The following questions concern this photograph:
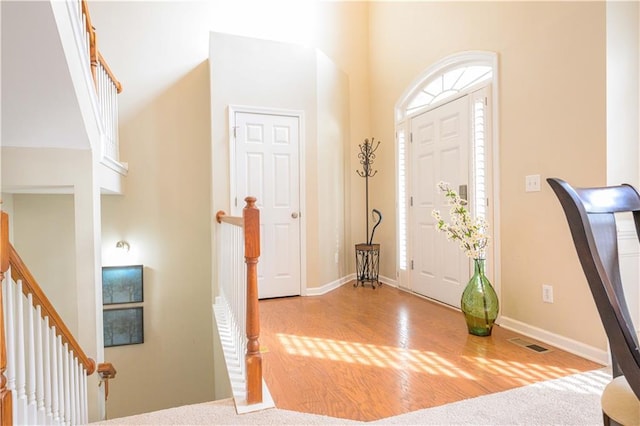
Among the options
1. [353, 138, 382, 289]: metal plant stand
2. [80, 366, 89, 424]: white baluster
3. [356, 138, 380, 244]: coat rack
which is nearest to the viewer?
[80, 366, 89, 424]: white baluster

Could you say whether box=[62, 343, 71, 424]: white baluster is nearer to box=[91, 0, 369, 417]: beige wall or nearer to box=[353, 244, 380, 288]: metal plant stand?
box=[91, 0, 369, 417]: beige wall

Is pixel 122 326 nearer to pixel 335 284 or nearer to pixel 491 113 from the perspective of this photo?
pixel 335 284

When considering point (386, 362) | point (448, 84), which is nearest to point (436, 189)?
point (448, 84)

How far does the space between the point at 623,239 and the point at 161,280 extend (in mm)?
4355

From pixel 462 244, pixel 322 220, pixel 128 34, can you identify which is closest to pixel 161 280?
pixel 322 220

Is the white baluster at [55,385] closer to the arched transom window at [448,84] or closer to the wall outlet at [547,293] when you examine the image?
the wall outlet at [547,293]

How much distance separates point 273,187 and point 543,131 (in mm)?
2614

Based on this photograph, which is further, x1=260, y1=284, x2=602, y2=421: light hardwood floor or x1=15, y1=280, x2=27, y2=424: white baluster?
x1=260, y1=284, x2=602, y2=421: light hardwood floor

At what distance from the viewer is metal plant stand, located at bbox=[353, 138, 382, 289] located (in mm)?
4379

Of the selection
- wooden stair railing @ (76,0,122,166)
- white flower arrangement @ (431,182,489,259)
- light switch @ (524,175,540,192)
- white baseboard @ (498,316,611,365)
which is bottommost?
white baseboard @ (498,316,611,365)

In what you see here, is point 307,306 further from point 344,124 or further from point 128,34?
point 128,34

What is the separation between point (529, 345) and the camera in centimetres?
247

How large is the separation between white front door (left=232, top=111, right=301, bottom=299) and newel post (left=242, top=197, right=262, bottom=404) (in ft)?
6.97

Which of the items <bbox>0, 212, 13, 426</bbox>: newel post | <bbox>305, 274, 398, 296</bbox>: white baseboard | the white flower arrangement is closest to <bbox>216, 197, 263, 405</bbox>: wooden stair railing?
<bbox>0, 212, 13, 426</bbox>: newel post
